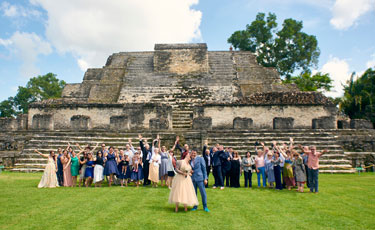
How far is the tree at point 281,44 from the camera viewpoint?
35750 millimetres

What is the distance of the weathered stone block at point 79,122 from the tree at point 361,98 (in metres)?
19.9

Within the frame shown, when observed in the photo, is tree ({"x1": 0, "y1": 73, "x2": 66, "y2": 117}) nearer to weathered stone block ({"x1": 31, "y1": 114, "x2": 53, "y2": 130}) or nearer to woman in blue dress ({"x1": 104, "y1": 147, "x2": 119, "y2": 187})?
weathered stone block ({"x1": 31, "y1": 114, "x2": 53, "y2": 130})

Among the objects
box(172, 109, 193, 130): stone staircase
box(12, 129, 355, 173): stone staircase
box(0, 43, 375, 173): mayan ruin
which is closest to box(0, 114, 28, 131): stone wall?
box(0, 43, 375, 173): mayan ruin

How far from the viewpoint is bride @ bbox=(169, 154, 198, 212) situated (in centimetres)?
645

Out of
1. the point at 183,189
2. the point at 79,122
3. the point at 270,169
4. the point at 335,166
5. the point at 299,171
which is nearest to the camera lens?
the point at 183,189

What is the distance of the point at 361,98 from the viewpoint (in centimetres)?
2486

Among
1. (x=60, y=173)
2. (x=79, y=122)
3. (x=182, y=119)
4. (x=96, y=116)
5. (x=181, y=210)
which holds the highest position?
(x=96, y=116)

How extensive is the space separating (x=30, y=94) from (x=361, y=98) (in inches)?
1682

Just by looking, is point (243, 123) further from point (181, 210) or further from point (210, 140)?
point (181, 210)

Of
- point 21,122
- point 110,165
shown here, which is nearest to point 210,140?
point 110,165

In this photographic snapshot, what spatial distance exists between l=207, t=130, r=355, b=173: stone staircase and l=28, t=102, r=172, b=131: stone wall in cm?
314

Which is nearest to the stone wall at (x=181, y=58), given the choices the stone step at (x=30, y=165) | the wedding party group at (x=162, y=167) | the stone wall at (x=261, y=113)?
the stone wall at (x=261, y=113)

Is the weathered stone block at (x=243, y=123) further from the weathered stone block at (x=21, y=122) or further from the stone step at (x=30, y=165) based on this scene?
the weathered stone block at (x=21, y=122)

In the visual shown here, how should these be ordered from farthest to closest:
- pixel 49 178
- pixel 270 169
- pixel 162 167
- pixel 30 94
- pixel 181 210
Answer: pixel 30 94 < pixel 162 167 < pixel 49 178 < pixel 270 169 < pixel 181 210
